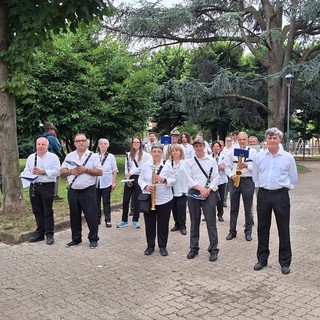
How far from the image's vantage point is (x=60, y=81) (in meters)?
14.6

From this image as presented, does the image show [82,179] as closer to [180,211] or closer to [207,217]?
[207,217]

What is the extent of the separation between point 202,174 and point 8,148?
4.29 metres

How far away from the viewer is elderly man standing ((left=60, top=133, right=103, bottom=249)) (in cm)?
623

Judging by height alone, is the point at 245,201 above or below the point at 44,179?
below

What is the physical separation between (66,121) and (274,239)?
9547 millimetres

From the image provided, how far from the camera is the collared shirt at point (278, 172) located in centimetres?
525

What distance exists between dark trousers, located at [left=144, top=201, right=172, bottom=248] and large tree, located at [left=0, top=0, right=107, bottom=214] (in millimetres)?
3329

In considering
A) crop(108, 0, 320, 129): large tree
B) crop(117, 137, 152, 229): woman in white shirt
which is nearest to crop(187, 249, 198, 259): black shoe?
crop(117, 137, 152, 229): woman in white shirt

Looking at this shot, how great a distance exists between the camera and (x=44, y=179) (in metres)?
6.52

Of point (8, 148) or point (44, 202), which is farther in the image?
point (8, 148)

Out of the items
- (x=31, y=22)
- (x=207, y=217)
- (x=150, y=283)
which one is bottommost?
(x=150, y=283)

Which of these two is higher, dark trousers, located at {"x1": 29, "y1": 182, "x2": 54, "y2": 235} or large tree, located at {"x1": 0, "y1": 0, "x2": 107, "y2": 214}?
large tree, located at {"x1": 0, "y1": 0, "x2": 107, "y2": 214}

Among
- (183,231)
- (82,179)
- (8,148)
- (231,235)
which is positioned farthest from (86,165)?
(231,235)

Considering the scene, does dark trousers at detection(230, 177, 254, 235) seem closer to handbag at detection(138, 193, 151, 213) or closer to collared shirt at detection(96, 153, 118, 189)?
handbag at detection(138, 193, 151, 213)
